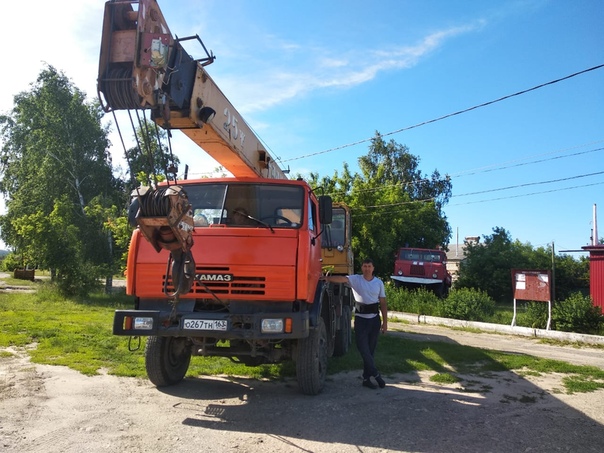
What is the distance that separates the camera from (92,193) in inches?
1178

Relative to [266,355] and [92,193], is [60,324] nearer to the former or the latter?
[266,355]

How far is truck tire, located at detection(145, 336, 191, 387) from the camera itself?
226 inches

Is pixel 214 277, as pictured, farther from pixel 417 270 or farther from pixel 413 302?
pixel 417 270

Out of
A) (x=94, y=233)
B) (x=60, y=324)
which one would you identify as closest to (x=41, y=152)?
(x=94, y=233)

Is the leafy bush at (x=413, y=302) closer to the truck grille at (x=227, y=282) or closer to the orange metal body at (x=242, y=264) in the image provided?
the orange metal body at (x=242, y=264)

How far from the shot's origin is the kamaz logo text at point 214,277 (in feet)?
16.8

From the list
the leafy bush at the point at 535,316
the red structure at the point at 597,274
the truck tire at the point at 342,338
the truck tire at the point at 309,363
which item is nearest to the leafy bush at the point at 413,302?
the leafy bush at the point at 535,316

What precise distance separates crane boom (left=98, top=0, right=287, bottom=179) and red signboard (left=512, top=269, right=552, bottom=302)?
1103cm

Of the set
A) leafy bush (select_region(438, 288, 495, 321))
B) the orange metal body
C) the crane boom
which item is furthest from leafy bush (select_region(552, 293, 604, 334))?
the crane boom

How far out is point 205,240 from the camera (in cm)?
530

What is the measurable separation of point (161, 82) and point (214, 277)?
6.86 ft

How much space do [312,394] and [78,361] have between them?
3.82 meters

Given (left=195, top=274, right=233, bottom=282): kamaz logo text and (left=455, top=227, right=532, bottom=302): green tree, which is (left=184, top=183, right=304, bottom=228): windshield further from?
(left=455, top=227, right=532, bottom=302): green tree

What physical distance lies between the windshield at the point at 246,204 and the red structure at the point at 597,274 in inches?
467
